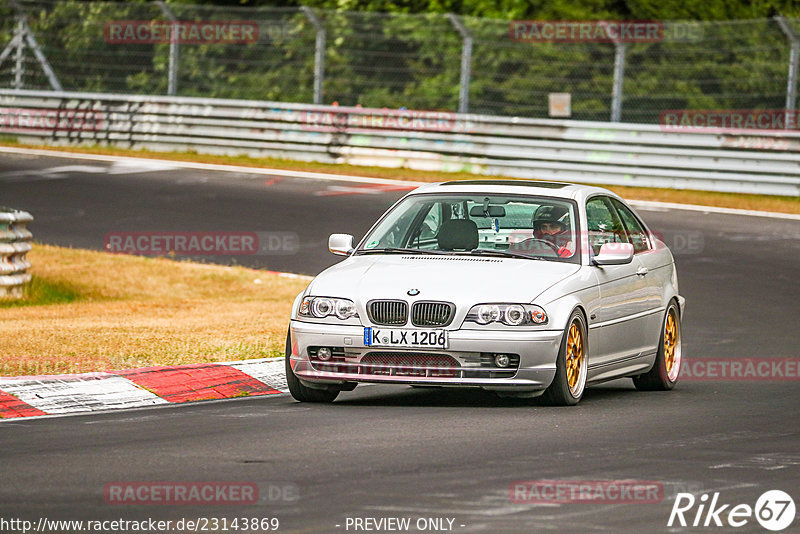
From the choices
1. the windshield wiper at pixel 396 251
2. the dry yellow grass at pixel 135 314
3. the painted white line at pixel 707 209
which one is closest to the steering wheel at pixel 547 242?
the windshield wiper at pixel 396 251

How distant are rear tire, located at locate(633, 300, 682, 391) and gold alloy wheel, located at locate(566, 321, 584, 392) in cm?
150

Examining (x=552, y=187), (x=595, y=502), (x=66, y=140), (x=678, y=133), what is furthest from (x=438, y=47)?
(x=595, y=502)

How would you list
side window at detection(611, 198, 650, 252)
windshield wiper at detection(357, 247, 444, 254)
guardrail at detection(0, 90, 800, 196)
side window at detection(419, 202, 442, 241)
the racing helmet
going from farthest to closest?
guardrail at detection(0, 90, 800, 196) < side window at detection(611, 198, 650, 252) < side window at detection(419, 202, 442, 241) < the racing helmet < windshield wiper at detection(357, 247, 444, 254)

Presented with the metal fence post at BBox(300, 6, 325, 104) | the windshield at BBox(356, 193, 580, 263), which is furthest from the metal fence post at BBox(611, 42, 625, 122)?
the windshield at BBox(356, 193, 580, 263)

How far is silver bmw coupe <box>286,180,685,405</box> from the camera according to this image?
9.55 meters

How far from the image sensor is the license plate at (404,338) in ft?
31.2

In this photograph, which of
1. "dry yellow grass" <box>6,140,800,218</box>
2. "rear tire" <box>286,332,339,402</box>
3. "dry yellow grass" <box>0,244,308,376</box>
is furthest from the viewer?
"dry yellow grass" <box>6,140,800,218</box>

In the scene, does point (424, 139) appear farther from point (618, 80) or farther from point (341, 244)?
point (341, 244)

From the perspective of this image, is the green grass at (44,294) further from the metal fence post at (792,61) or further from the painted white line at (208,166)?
the metal fence post at (792,61)

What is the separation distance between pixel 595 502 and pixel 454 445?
1.57 metres

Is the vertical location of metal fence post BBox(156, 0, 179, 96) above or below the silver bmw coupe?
above

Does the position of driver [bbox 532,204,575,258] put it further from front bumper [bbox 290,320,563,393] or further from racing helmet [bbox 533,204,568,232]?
front bumper [bbox 290,320,563,393]

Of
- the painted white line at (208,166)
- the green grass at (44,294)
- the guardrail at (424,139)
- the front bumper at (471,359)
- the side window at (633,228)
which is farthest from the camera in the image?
the painted white line at (208,166)

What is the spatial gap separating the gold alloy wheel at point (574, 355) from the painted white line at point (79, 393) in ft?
8.51
